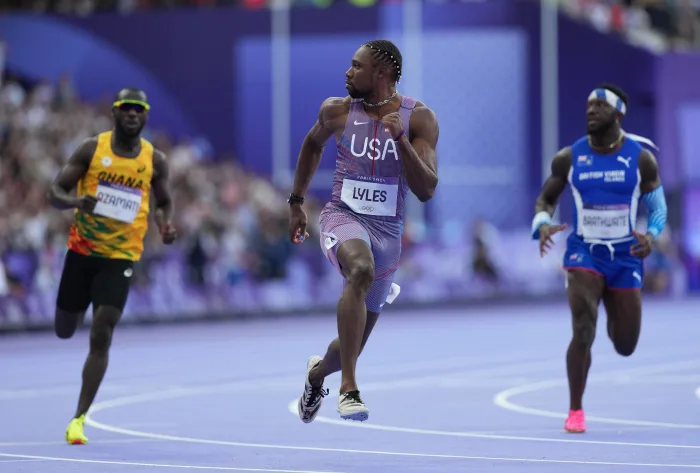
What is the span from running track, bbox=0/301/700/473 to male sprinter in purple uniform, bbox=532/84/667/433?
2.47 feet

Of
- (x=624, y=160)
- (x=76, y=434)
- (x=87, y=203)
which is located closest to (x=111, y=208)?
(x=87, y=203)

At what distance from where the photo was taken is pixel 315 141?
32.3 feet

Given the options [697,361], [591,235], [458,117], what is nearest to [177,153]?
[458,117]

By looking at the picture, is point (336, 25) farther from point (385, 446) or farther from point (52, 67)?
point (385, 446)

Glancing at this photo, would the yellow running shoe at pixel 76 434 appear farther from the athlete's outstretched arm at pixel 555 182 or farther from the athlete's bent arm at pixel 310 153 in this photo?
the athlete's outstretched arm at pixel 555 182

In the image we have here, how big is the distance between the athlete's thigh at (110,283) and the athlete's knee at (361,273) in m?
2.74

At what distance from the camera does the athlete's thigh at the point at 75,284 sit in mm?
11586

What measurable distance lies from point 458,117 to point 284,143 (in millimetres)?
4067

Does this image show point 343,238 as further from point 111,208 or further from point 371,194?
point 111,208

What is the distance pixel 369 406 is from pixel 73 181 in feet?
11.2

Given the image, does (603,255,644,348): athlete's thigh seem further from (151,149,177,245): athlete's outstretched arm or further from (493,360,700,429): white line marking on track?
(151,149,177,245): athlete's outstretched arm

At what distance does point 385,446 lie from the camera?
10555 mm

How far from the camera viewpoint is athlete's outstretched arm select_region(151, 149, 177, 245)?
38.9 feet

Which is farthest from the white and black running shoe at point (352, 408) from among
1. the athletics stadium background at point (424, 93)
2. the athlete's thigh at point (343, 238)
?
the athletics stadium background at point (424, 93)
